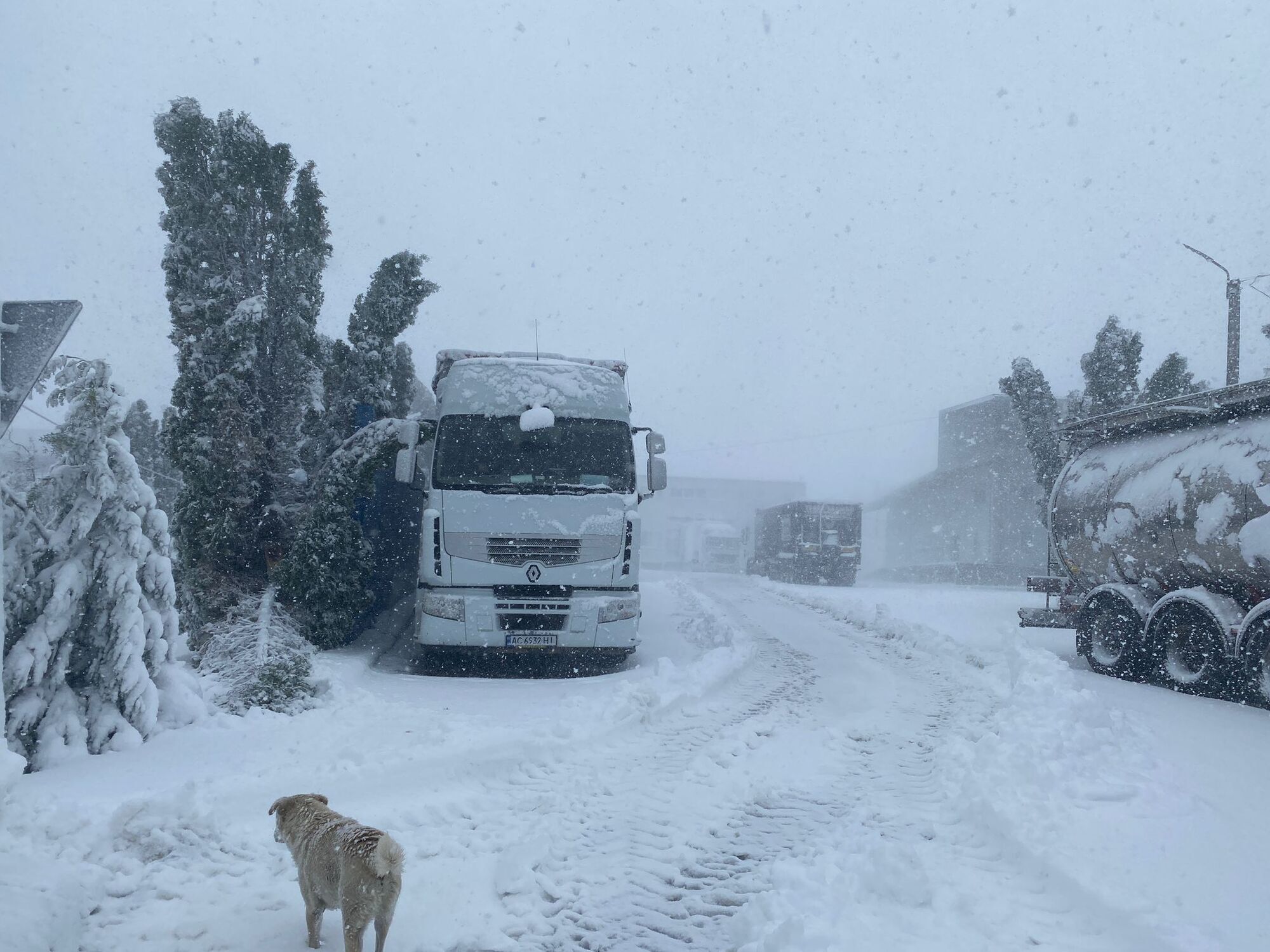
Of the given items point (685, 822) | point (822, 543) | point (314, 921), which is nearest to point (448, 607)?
point (685, 822)

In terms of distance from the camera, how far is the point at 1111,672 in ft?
34.6

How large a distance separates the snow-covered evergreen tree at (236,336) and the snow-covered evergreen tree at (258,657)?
1.72ft

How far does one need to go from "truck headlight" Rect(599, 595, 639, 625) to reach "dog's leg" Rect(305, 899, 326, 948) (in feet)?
19.1

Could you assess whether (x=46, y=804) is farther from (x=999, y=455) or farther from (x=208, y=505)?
(x=999, y=455)

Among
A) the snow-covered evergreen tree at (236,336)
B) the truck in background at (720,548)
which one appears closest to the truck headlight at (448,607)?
the snow-covered evergreen tree at (236,336)

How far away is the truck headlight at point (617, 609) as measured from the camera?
9.10 meters

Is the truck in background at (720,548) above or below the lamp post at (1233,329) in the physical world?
below

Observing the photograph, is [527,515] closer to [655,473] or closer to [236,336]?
[655,473]

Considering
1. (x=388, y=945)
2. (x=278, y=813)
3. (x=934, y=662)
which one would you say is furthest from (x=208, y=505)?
(x=934, y=662)

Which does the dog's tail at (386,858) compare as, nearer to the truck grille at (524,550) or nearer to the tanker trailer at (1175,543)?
the truck grille at (524,550)

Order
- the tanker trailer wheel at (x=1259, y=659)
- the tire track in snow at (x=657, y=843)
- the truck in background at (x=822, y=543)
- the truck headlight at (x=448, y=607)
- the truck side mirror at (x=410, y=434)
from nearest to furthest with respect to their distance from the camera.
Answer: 1. the tire track in snow at (x=657, y=843)
2. the tanker trailer wheel at (x=1259, y=659)
3. the truck headlight at (x=448, y=607)
4. the truck side mirror at (x=410, y=434)
5. the truck in background at (x=822, y=543)

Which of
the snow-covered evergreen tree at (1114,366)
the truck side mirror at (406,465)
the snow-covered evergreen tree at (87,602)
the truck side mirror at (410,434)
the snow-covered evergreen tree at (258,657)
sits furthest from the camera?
the snow-covered evergreen tree at (1114,366)

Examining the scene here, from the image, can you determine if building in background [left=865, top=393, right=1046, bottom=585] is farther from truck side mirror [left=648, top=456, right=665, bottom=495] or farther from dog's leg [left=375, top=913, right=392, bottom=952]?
dog's leg [left=375, top=913, right=392, bottom=952]

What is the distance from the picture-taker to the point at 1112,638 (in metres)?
10.6
